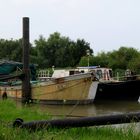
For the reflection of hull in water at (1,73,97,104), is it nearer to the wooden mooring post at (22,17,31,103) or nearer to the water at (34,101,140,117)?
the water at (34,101,140,117)

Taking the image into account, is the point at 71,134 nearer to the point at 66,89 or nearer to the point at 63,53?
the point at 66,89

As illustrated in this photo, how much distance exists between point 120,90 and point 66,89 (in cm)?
624

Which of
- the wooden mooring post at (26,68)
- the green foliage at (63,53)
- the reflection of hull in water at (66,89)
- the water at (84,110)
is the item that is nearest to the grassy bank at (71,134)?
the wooden mooring post at (26,68)

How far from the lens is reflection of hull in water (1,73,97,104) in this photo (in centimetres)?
2644

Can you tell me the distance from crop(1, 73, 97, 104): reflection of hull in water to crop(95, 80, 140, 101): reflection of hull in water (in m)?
3.63

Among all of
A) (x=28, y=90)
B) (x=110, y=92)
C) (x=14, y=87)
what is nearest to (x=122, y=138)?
(x=28, y=90)

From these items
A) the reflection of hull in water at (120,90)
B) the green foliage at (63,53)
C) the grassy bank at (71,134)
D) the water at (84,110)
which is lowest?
the water at (84,110)

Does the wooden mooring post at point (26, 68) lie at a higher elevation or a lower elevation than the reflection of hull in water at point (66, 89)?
higher

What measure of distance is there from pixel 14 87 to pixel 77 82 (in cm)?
443

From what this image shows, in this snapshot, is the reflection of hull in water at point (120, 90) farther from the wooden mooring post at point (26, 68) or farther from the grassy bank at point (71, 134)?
the grassy bank at point (71, 134)

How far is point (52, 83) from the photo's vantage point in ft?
87.2

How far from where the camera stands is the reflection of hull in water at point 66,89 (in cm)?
2644

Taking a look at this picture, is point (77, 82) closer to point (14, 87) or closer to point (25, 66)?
point (14, 87)

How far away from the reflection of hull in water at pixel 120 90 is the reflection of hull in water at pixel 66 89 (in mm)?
3632
